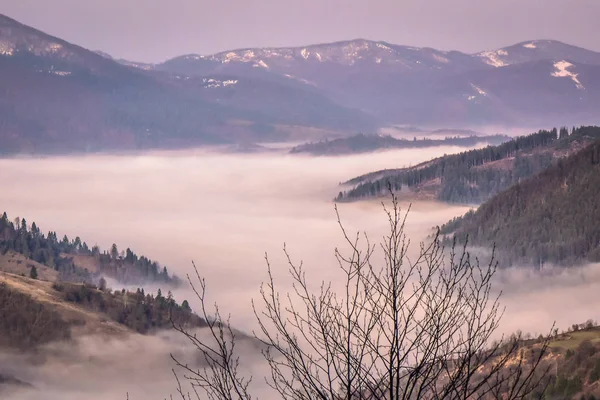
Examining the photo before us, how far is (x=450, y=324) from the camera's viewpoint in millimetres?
22953

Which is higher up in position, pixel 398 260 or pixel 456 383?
pixel 398 260

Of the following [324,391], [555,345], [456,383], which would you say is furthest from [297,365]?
[555,345]

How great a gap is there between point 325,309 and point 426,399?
3609 mm

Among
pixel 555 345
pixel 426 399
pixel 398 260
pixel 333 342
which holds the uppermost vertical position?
pixel 398 260

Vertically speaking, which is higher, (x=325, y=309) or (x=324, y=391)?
(x=325, y=309)

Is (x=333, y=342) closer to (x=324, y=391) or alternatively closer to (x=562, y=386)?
(x=324, y=391)

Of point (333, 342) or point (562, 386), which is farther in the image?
point (562, 386)

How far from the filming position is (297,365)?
23.0 meters

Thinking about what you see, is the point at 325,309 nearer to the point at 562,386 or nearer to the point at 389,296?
the point at 389,296

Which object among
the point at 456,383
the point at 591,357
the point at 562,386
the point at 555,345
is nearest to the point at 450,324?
the point at 456,383

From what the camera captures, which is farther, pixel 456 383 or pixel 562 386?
pixel 562 386

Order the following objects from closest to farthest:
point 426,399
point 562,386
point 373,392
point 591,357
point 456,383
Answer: point 373,392
point 456,383
point 426,399
point 562,386
point 591,357

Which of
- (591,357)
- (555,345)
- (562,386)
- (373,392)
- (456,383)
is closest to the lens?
(373,392)

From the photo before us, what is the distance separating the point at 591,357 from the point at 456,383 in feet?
464
